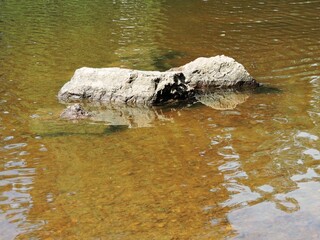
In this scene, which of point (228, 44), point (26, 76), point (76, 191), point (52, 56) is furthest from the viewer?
point (228, 44)

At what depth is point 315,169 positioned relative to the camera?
827cm

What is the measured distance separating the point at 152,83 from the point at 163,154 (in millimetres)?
3168

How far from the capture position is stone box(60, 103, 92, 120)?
1112 centimetres

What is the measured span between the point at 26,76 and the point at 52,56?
2.60 metres

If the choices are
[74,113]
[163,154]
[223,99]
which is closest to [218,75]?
[223,99]

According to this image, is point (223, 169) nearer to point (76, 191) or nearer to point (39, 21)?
point (76, 191)

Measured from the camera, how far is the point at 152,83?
12.1 m

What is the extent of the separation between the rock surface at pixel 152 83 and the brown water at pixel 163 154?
47 centimetres

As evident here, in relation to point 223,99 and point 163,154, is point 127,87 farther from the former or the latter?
point 163,154

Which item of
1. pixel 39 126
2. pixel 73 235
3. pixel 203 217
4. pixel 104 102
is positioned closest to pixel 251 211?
pixel 203 217

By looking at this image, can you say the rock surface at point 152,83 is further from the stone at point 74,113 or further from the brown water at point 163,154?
the stone at point 74,113

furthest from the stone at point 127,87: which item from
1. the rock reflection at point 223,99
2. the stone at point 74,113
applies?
the stone at point 74,113

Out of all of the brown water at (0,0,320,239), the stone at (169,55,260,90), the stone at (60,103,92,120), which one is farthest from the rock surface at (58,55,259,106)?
the stone at (60,103,92,120)

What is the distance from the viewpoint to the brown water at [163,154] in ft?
22.6
